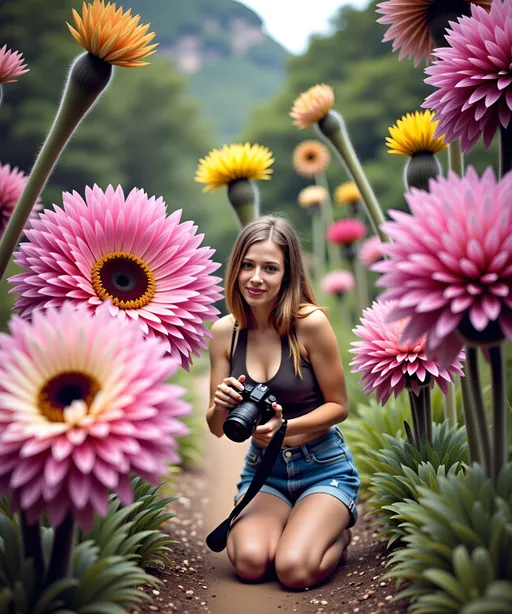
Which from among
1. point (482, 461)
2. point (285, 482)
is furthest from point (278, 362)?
point (482, 461)

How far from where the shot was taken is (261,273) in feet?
7.27

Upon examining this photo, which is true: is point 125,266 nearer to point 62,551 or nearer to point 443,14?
point 62,551

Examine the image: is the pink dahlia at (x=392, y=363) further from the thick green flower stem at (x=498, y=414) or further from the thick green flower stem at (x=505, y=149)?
the thick green flower stem at (x=505, y=149)

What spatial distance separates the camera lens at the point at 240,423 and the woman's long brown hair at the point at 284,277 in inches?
18.4

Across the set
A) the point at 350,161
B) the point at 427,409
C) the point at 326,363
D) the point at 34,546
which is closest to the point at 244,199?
the point at 350,161

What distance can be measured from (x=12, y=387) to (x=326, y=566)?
1.37 m

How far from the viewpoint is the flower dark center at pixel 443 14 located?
6.46 ft

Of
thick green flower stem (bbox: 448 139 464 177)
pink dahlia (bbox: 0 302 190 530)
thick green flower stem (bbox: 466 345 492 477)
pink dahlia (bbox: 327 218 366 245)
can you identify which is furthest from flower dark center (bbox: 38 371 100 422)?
pink dahlia (bbox: 327 218 366 245)

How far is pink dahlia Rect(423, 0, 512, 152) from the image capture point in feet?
5.34

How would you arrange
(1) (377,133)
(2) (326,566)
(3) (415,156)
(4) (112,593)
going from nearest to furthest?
(4) (112,593) < (2) (326,566) < (3) (415,156) < (1) (377,133)

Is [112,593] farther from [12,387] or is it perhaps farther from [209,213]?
[209,213]

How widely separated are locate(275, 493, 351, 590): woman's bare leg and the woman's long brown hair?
51 centimetres

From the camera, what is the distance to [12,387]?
1.28 meters

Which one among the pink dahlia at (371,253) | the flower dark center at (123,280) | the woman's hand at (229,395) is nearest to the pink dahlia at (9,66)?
the flower dark center at (123,280)
